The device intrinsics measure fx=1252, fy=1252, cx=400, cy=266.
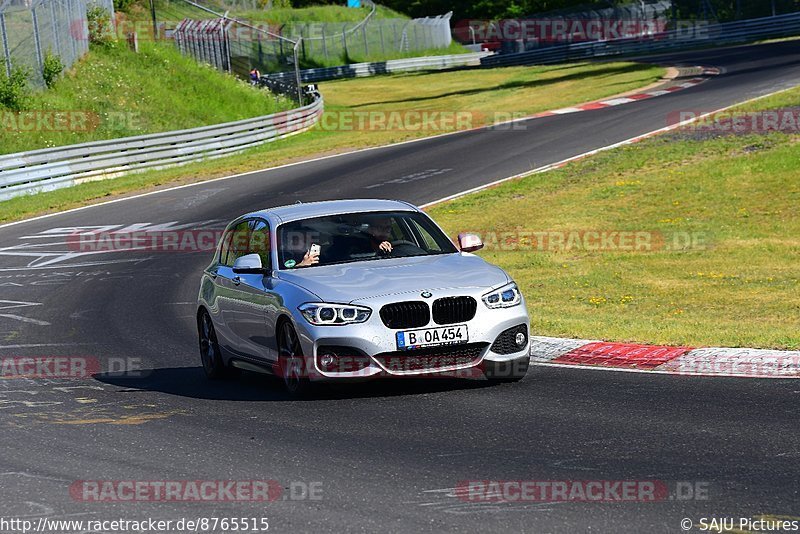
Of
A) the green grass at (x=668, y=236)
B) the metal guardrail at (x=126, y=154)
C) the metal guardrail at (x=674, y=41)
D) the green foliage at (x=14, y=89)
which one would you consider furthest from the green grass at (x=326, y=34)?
the green grass at (x=668, y=236)

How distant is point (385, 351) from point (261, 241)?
7.30ft

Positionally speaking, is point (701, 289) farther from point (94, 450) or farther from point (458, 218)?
point (94, 450)

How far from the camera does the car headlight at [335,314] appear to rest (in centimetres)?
955

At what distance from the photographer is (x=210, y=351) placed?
11.8 meters

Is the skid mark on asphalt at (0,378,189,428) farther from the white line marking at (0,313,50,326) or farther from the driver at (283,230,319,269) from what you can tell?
the white line marking at (0,313,50,326)

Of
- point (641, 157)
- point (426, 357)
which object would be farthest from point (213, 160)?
point (426, 357)

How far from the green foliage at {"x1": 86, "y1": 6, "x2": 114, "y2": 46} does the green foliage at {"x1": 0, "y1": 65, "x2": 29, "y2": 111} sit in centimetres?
841

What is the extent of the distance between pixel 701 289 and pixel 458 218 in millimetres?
8612

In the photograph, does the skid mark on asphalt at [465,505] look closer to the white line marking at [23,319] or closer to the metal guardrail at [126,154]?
the white line marking at [23,319]

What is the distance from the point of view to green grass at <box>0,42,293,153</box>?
3928cm

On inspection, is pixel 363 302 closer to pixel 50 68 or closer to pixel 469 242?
pixel 469 242

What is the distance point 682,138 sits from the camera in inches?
1214

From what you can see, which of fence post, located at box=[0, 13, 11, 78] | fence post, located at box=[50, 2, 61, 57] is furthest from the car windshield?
fence post, located at box=[50, 2, 61, 57]

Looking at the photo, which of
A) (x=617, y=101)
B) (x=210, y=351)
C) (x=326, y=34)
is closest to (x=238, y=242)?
(x=210, y=351)
